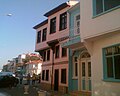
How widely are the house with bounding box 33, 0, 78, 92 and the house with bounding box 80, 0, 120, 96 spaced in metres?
7.46

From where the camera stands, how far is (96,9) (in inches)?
533

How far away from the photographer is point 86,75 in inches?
688

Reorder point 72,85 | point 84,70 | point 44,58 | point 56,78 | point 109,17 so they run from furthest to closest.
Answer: point 44,58 → point 56,78 → point 72,85 → point 84,70 → point 109,17

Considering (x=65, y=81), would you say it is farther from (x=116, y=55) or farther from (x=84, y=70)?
(x=116, y=55)

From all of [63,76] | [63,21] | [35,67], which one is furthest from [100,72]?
[35,67]

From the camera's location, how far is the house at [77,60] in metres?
17.4

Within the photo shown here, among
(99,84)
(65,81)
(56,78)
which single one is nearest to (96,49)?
(99,84)

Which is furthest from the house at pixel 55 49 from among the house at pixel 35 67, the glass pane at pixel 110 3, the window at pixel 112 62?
the house at pixel 35 67

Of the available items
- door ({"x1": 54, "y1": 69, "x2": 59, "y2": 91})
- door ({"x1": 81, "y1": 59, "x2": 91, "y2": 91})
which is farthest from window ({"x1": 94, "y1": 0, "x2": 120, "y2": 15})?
door ({"x1": 54, "y1": 69, "x2": 59, "y2": 91})

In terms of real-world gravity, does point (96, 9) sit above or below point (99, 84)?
above

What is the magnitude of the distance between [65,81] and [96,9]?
408 inches

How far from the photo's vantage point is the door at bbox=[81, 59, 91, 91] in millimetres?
17281

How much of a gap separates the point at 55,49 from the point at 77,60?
250 inches

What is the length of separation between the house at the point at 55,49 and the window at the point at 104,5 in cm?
820
